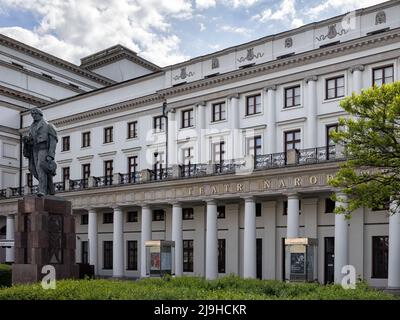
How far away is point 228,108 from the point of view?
4394 centimetres

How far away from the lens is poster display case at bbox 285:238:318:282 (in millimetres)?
32094

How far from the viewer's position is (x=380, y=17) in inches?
1428

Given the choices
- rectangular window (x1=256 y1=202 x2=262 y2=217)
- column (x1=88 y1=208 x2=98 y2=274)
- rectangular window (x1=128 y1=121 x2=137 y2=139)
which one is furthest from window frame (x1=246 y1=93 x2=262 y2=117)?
column (x1=88 y1=208 x2=98 y2=274)

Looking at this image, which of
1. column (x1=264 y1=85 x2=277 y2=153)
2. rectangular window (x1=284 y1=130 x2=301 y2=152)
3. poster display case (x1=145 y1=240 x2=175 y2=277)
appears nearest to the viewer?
poster display case (x1=145 y1=240 x2=175 y2=277)

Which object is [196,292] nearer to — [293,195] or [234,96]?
[293,195]

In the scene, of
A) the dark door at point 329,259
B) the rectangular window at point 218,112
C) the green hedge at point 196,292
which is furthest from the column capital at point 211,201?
the green hedge at point 196,292

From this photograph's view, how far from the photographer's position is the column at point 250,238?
1524 inches

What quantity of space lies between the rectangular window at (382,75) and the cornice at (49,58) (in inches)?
1673

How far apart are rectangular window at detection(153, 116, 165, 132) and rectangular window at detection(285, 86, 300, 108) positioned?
1183 centimetres

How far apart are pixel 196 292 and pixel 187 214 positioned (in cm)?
3302

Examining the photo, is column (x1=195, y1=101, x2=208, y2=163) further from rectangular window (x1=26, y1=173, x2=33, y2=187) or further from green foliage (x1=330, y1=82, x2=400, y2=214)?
green foliage (x1=330, y1=82, x2=400, y2=214)

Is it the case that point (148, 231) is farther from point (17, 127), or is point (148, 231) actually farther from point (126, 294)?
point (126, 294)

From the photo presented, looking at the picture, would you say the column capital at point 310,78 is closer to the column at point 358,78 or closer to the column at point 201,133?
the column at point 358,78

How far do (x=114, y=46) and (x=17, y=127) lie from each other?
1838cm
